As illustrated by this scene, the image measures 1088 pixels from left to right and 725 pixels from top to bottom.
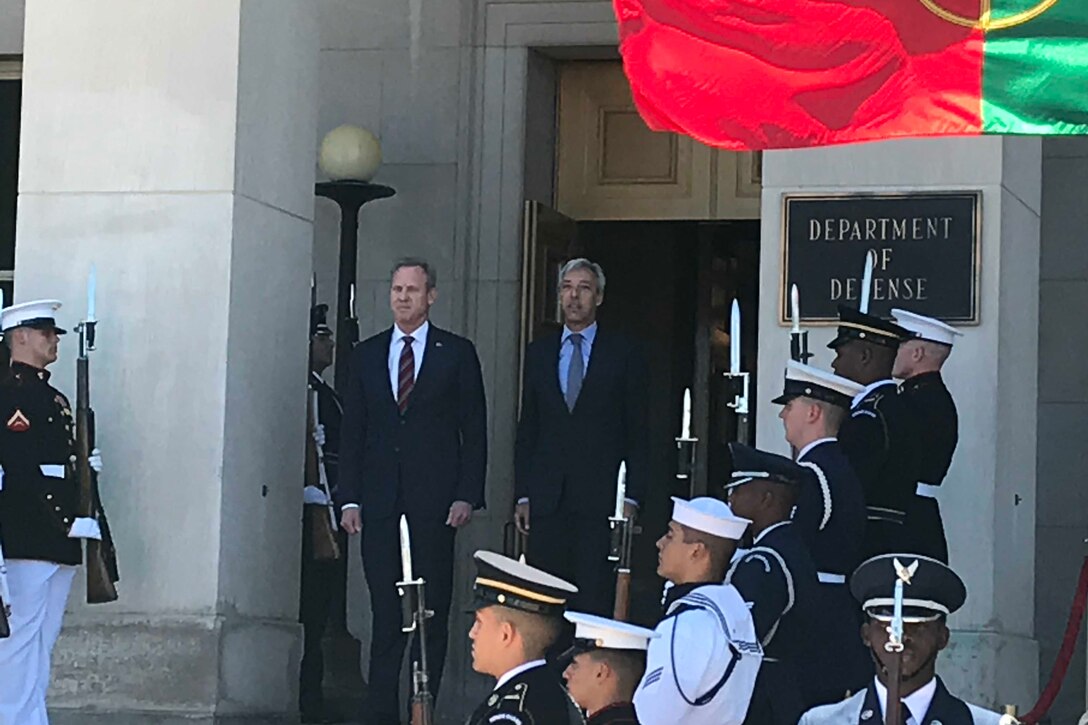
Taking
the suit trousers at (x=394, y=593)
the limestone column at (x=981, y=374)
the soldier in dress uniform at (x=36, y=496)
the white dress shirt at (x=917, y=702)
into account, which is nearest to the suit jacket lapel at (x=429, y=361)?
the suit trousers at (x=394, y=593)

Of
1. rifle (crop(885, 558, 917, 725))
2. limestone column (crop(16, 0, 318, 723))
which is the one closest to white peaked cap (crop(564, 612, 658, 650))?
rifle (crop(885, 558, 917, 725))

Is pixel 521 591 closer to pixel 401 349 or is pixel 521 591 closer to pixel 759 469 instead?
pixel 759 469

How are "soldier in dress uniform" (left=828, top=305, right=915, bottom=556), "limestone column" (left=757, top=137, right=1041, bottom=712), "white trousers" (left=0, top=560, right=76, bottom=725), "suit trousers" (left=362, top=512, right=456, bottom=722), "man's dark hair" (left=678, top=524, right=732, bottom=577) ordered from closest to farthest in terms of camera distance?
1. "man's dark hair" (left=678, top=524, right=732, bottom=577)
2. "soldier in dress uniform" (left=828, top=305, right=915, bottom=556)
3. "white trousers" (left=0, top=560, right=76, bottom=725)
4. "suit trousers" (left=362, top=512, right=456, bottom=722)
5. "limestone column" (left=757, top=137, right=1041, bottom=712)

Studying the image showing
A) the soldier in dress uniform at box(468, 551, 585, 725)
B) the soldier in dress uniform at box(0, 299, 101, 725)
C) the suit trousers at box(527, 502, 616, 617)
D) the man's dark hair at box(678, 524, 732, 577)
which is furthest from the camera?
the suit trousers at box(527, 502, 616, 617)

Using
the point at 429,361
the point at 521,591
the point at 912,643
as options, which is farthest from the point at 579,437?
the point at 912,643

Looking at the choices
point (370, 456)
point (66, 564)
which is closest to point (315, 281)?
point (370, 456)

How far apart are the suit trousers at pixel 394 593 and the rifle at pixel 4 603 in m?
1.61

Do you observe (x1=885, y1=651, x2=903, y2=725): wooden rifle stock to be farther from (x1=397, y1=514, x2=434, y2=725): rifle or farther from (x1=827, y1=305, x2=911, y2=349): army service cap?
(x1=827, y1=305, x2=911, y2=349): army service cap

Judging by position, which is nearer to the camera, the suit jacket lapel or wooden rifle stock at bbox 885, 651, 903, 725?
wooden rifle stock at bbox 885, 651, 903, 725

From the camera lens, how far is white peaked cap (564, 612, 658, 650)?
7.83m

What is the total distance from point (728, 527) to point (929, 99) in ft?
6.24

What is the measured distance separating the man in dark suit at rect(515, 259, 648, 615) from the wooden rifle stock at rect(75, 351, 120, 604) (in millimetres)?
2055

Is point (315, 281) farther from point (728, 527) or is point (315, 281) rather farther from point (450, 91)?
point (728, 527)

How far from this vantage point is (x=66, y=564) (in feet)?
34.8
